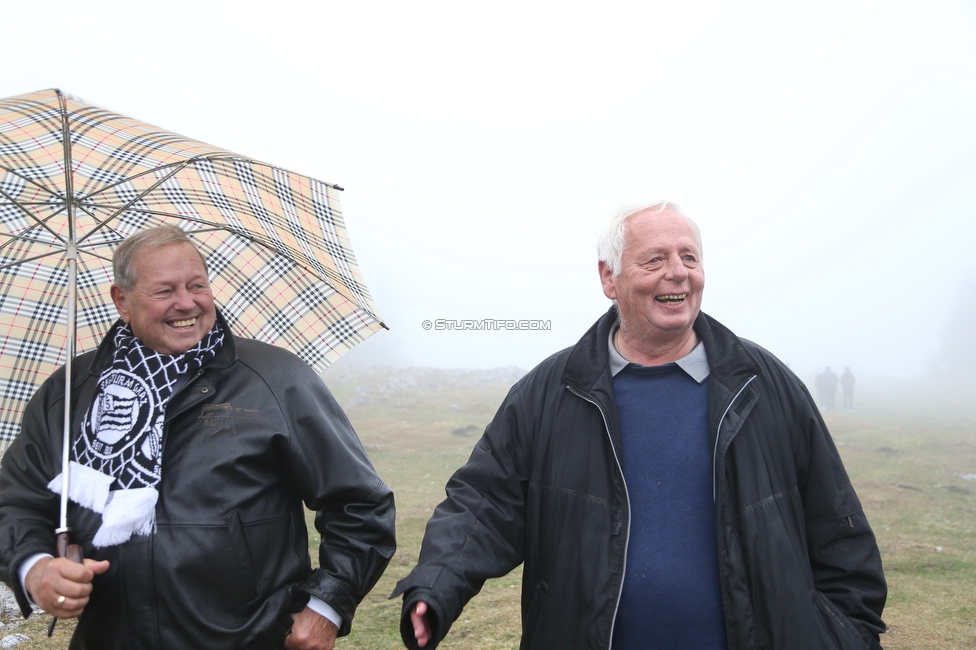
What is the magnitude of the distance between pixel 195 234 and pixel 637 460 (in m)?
2.11

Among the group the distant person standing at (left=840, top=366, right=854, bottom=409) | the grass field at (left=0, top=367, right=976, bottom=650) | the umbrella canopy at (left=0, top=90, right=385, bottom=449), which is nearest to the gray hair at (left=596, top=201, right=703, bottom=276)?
the umbrella canopy at (left=0, top=90, right=385, bottom=449)

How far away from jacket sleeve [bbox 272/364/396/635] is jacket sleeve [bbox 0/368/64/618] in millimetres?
840

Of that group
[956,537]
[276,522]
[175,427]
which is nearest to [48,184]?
[175,427]

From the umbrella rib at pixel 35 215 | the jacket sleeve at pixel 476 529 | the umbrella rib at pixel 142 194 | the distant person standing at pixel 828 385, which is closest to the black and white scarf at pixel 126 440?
the umbrella rib at pixel 142 194

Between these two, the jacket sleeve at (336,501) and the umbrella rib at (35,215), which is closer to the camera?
the jacket sleeve at (336,501)

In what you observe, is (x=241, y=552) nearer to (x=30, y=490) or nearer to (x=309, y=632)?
(x=309, y=632)

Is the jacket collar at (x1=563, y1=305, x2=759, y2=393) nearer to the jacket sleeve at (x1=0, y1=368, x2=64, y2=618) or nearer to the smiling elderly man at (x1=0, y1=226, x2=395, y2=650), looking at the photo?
the smiling elderly man at (x1=0, y1=226, x2=395, y2=650)

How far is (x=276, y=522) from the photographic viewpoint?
2.70 m

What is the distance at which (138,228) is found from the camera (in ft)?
10.8

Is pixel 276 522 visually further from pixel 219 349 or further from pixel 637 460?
pixel 637 460

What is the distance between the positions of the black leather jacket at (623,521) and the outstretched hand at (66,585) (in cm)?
98

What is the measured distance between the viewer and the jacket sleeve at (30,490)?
8.20ft

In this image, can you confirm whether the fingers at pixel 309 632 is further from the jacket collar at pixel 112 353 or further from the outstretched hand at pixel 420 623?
the jacket collar at pixel 112 353

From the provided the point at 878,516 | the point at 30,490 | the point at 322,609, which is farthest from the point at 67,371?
the point at 878,516
